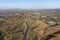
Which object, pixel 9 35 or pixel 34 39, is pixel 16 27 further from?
pixel 34 39

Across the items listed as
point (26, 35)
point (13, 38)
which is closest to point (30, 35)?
point (26, 35)

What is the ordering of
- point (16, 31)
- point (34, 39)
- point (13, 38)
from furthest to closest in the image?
1. point (16, 31)
2. point (13, 38)
3. point (34, 39)

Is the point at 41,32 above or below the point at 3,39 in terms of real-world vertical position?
above

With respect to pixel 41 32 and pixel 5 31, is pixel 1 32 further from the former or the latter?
pixel 41 32

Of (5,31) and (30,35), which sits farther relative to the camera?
(5,31)

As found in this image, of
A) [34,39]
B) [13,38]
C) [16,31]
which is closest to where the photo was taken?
[34,39]

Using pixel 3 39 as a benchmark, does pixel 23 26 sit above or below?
above

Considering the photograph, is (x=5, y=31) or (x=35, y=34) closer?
(x=35, y=34)

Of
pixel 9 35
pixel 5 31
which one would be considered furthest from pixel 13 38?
pixel 5 31
